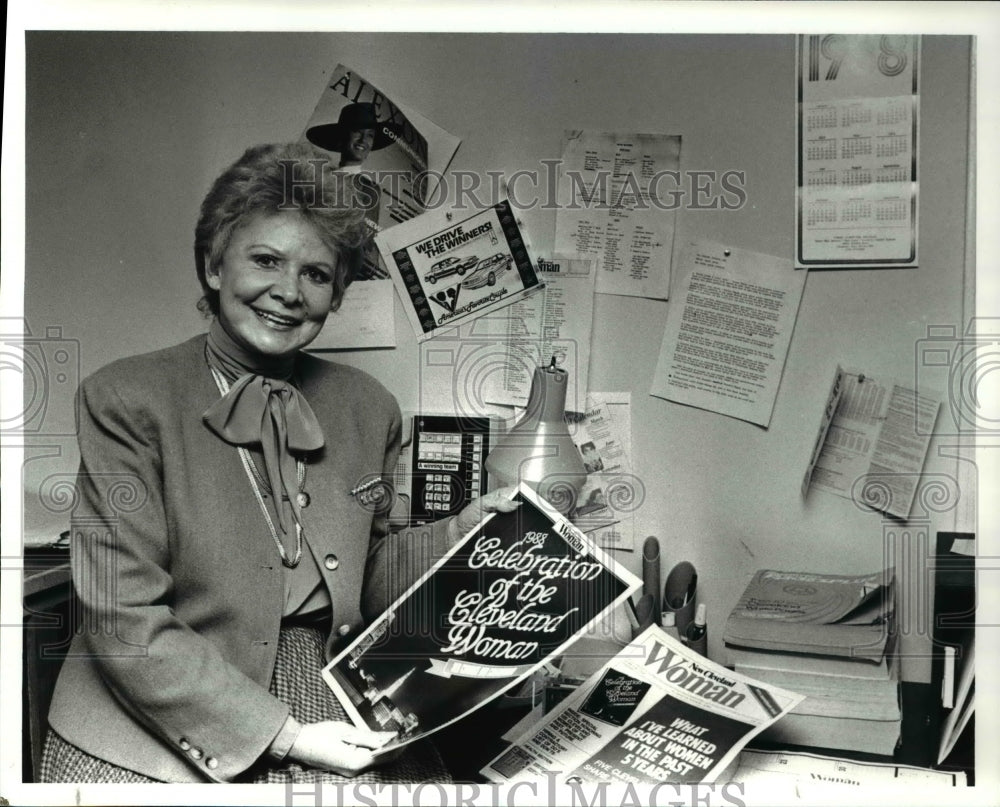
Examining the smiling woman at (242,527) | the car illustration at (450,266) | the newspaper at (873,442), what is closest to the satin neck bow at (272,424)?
the smiling woman at (242,527)

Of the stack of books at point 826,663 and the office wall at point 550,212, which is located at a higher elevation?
the office wall at point 550,212

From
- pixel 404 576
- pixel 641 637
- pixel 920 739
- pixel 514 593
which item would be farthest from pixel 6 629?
pixel 920 739

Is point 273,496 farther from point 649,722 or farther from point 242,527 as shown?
point 649,722

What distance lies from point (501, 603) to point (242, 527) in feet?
1.15

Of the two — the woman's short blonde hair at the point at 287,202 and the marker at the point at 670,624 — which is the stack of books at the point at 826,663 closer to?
the marker at the point at 670,624

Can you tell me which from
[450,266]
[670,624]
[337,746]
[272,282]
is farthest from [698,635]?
[272,282]

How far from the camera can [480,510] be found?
1331mm

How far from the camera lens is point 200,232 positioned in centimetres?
131

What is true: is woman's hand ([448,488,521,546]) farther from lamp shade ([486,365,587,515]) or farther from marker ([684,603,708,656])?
marker ([684,603,708,656])

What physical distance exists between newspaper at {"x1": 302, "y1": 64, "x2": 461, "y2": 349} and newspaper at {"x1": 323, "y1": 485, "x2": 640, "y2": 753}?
323 millimetres

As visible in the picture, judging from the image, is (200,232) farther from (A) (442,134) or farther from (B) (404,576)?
(B) (404,576)

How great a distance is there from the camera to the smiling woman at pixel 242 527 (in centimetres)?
125

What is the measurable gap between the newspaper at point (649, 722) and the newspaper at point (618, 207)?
1.61ft

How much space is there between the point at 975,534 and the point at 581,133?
30.4 inches
